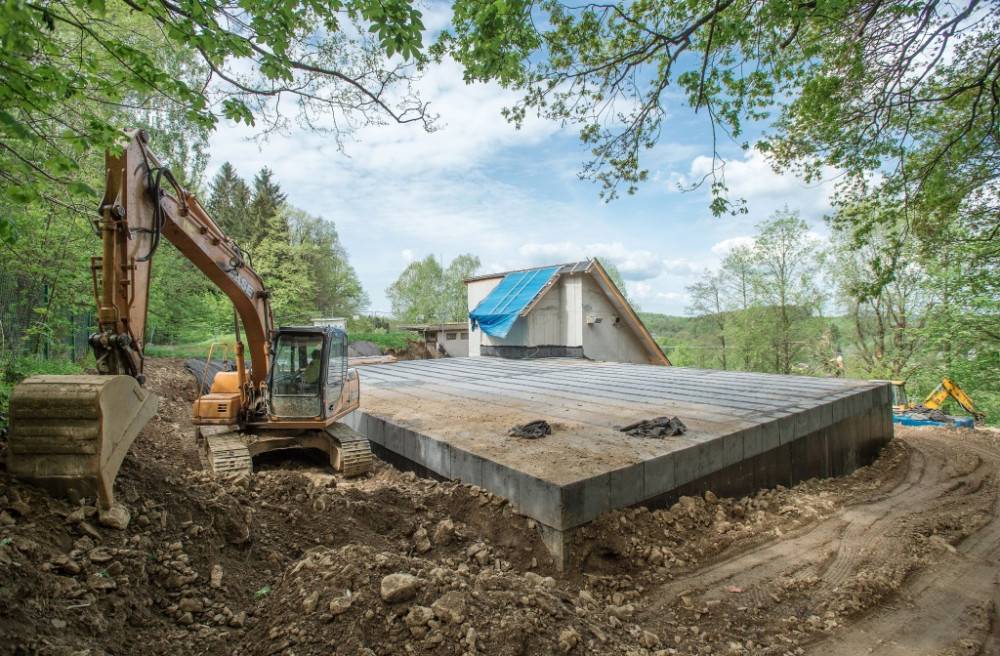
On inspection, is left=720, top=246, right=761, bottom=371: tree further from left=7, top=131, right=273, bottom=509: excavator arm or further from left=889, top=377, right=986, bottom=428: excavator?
left=7, top=131, right=273, bottom=509: excavator arm

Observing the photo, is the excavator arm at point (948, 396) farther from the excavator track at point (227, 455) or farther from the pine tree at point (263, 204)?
the pine tree at point (263, 204)

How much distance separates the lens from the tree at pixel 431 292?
1677 inches

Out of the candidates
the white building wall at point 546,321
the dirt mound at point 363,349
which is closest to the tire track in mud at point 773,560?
the white building wall at point 546,321

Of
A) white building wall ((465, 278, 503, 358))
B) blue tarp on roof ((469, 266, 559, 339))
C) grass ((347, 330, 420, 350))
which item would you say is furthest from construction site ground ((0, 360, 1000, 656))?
grass ((347, 330, 420, 350))

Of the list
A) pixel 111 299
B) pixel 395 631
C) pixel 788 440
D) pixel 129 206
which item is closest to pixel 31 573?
pixel 395 631

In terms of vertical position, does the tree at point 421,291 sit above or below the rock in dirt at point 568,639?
above

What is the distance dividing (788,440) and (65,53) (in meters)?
8.66

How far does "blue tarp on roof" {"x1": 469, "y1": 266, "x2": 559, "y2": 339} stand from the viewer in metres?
17.3

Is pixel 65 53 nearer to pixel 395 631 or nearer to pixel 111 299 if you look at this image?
pixel 111 299

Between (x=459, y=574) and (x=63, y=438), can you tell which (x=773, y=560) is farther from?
(x=63, y=438)

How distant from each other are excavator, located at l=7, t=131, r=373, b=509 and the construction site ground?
0.28m

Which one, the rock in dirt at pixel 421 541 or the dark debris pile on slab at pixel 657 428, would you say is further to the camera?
the dark debris pile on slab at pixel 657 428

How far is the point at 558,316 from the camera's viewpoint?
18.3m

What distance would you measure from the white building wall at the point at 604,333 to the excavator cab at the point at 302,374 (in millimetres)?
12912
